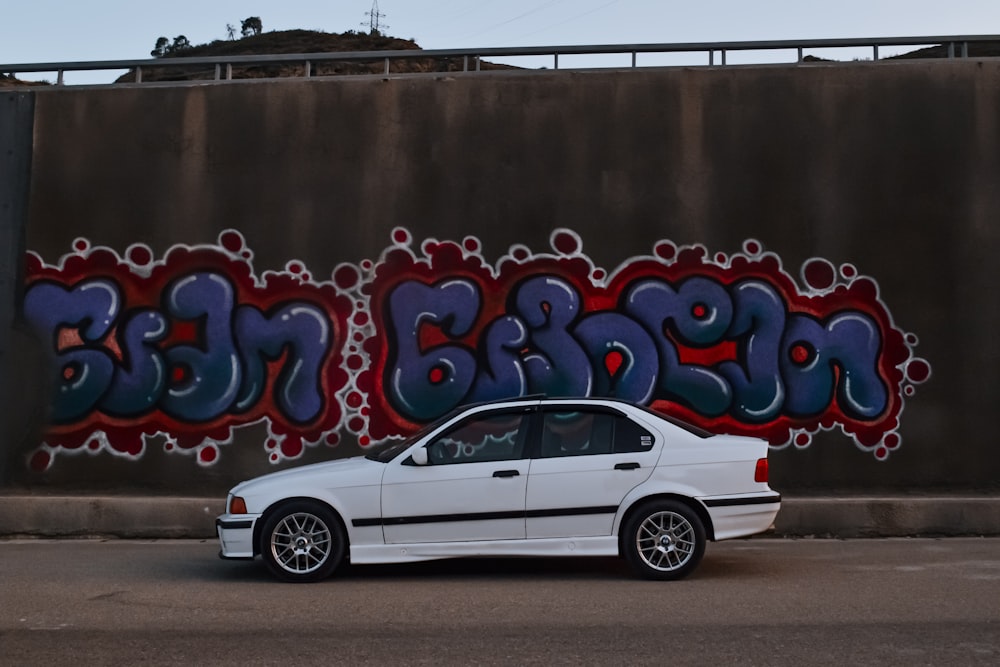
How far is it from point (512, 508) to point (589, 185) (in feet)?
16.6

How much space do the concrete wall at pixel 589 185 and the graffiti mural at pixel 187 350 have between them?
0.17m

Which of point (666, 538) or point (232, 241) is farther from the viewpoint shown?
point (232, 241)

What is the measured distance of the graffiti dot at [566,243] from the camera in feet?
41.0

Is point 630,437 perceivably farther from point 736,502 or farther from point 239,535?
point 239,535

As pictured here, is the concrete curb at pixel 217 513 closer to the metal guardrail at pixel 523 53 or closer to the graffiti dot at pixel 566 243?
the graffiti dot at pixel 566 243

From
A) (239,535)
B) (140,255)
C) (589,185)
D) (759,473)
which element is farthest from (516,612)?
(140,255)

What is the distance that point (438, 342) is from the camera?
40.7 feet

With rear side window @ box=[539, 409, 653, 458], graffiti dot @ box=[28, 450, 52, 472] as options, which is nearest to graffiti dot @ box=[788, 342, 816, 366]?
rear side window @ box=[539, 409, 653, 458]

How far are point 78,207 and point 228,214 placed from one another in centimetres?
178

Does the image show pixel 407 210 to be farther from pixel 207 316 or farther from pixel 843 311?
pixel 843 311

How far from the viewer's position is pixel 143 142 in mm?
12992

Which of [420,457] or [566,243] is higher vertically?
[566,243]

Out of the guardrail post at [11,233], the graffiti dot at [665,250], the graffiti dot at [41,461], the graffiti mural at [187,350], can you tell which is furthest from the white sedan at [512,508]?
the guardrail post at [11,233]

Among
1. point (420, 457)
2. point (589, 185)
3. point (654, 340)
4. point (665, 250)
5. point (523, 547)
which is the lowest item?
point (523, 547)
